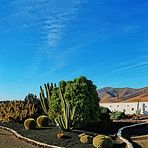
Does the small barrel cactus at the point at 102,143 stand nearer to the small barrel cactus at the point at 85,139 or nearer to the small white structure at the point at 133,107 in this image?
the small barrel cactus at the point at 85,139

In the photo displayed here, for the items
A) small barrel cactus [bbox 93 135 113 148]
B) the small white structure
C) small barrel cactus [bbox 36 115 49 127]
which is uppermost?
the small white structure

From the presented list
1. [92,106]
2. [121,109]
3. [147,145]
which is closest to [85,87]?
→ [92,106]

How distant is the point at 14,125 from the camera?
31109 millimetres

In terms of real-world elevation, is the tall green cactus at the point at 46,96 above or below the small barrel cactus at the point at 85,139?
above

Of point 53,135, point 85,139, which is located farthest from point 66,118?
point 85,139

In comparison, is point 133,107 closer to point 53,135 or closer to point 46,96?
point 46,96

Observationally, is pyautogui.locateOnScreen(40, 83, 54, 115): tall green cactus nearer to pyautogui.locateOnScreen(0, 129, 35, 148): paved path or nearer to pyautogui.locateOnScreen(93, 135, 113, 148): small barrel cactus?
pyautogui.locateOnScreen(0, 129, 35, 148): paved path

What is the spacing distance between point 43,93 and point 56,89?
7.04 ft

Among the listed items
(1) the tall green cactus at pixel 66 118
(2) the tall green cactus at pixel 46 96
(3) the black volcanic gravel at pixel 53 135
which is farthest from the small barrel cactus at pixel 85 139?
(2) the tall green cactus at pixel 46 96

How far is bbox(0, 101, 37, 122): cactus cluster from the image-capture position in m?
33.6

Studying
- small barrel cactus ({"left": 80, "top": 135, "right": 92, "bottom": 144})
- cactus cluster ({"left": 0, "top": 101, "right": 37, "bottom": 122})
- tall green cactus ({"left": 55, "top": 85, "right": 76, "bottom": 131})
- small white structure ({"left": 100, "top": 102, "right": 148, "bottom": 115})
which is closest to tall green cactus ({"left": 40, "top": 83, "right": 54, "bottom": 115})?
cactus cluster ({"left": 0, "top": 101, "right": 37, "bottom": 122})

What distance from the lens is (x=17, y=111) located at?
3388 cm

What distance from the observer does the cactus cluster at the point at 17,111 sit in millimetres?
33625

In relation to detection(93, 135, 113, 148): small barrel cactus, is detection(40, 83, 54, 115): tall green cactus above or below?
above
